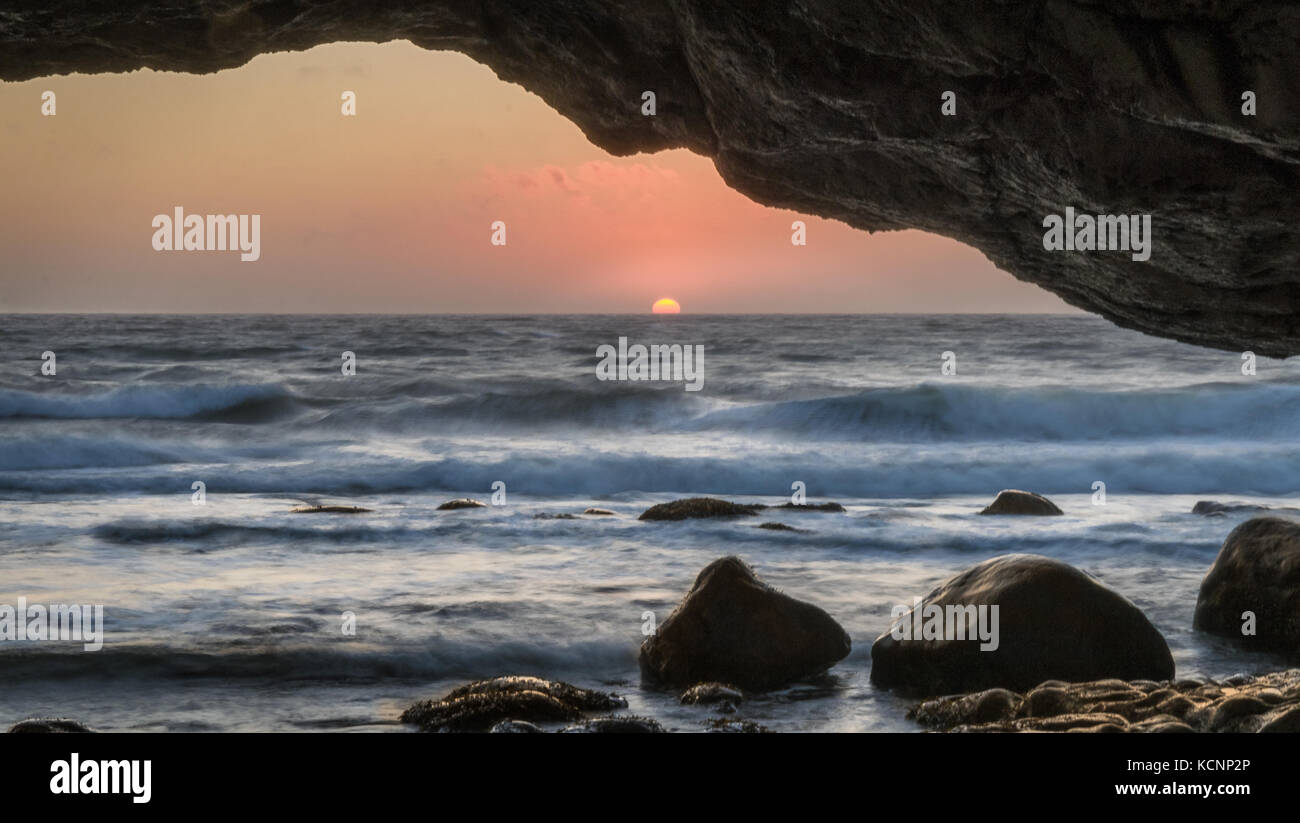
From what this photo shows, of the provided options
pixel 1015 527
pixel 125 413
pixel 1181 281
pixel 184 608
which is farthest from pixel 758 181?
pixel 125 413

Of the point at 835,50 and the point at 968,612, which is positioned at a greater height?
the point at 835,50

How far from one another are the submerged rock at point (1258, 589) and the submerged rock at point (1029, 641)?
1.25 meters

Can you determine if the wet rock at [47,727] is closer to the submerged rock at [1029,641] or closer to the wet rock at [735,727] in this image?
the wet rock at [735,727]

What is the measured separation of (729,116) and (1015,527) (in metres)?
8.40

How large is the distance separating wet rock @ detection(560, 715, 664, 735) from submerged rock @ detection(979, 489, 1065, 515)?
8.88 m

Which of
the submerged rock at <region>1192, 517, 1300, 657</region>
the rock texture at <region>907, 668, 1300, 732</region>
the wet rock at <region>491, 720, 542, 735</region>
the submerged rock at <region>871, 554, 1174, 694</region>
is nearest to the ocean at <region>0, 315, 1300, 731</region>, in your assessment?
the submerged rock at <region>1192, 517, 1300, 657</region>

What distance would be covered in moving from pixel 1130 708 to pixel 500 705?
2.91 meters

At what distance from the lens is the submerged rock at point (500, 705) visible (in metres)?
5.47

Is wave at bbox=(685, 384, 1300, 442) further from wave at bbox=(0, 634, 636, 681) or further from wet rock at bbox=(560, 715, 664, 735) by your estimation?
wet rock at bbox=(560, 715, 664, 735)

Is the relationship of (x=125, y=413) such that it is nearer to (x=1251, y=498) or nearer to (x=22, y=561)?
(x=22, y=561)

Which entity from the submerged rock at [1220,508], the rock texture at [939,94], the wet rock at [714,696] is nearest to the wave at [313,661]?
the wet rock at [714,696]

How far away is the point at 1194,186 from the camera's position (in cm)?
418

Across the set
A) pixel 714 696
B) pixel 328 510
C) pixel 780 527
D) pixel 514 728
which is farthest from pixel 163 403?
pixel 514 728

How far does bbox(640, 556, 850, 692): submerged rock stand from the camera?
638 centimetres
